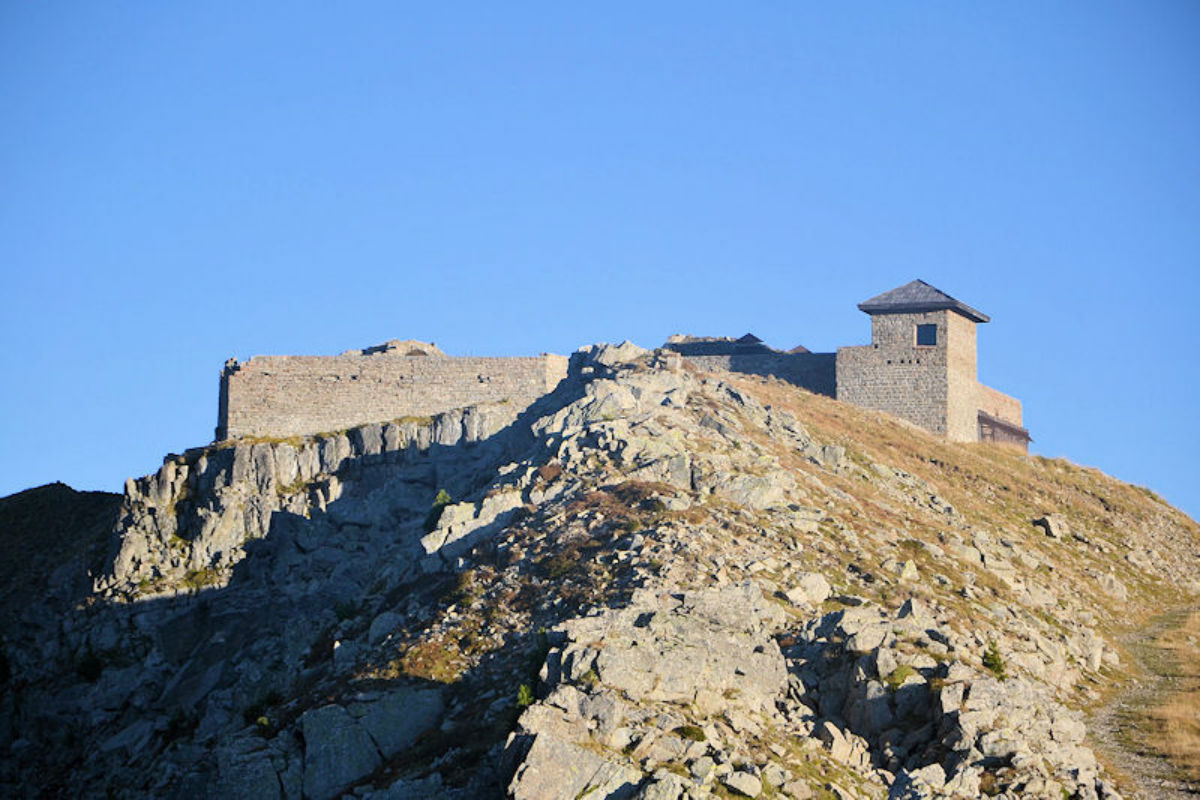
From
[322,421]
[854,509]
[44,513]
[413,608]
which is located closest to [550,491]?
[413,608]

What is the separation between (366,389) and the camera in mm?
59000

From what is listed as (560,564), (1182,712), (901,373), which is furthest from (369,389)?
(1182,712)

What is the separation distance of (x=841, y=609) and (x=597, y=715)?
8389 mm

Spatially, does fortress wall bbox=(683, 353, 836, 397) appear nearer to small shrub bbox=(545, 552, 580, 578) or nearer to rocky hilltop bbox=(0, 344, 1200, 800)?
rocky hilltop bbox=(0, 344, 1200, 800)

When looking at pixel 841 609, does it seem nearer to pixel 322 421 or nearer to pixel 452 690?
pixel 452 690

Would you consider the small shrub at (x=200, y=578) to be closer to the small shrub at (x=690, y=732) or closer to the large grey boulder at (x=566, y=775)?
the small shrub at (x=690, y=732)

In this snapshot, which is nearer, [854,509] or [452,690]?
[452,690]

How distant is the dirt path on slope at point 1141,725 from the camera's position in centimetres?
3134

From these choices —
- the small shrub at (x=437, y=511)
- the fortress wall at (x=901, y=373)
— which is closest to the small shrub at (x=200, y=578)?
the small shrub at (x=437, y=511)

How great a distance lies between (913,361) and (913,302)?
8.53 feet

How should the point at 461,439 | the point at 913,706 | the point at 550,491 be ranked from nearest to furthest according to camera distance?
the point at 913,706 → the point at 550,491 → the point at 461,439

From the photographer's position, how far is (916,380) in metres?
70.2

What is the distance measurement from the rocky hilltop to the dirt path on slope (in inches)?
25.4

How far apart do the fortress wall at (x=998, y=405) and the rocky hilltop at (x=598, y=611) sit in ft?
20.9
